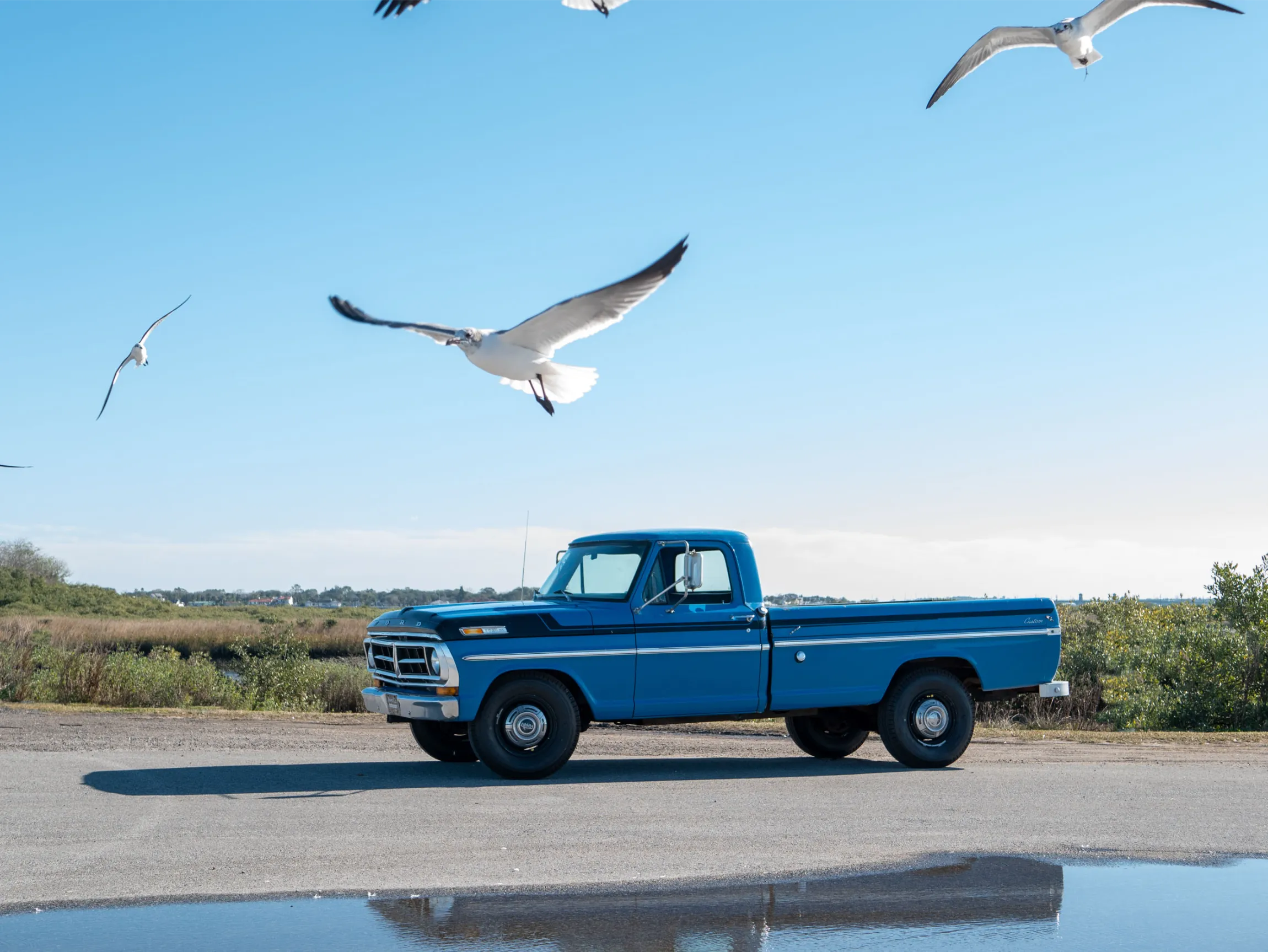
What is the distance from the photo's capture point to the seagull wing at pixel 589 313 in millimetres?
10992

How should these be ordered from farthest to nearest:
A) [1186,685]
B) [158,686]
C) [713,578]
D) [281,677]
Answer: [281,677]
[1186,685]
[158,686]
[713,578]

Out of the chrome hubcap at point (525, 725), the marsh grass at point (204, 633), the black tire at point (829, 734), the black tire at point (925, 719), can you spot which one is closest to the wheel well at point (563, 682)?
the chrome hubcap at point (525, 725)

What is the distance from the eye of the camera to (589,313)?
11.2m

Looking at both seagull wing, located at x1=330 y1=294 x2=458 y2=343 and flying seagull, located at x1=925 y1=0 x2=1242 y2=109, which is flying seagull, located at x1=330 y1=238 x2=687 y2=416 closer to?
seagull wing, located at x1=330 y1=294 x2=458 y2=343

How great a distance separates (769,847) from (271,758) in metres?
6.17

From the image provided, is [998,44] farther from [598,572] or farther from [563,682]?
[563,682]

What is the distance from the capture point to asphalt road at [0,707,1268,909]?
713 cm

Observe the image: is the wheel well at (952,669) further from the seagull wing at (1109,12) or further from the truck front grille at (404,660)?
the seagull wing at (1109,12)

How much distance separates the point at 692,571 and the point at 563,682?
156 cm

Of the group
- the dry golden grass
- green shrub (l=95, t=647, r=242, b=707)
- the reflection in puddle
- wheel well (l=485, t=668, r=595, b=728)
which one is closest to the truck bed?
wheel well (l=485, t=668, r=595, b=728)

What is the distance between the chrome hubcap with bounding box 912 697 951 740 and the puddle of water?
16.9ft

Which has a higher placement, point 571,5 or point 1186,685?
point 571,5

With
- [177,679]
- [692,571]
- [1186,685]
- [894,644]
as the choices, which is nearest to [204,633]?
[177,679]

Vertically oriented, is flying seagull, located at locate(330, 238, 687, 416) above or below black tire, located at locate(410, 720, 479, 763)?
above
